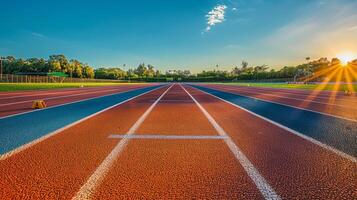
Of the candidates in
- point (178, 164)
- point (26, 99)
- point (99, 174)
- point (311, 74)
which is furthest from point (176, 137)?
point (311, 74)

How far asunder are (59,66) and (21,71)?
587 inches

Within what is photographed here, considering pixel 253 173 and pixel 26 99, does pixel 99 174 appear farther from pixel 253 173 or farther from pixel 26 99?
pixel 26 99

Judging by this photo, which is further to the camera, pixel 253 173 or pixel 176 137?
pixel 176 137

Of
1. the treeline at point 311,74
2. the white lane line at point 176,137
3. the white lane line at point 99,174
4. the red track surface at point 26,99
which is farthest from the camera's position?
the treeline at point 311,74

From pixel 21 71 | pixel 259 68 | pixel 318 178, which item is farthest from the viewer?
pixel 259 68

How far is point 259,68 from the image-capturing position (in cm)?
19112

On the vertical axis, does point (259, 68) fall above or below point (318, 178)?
above

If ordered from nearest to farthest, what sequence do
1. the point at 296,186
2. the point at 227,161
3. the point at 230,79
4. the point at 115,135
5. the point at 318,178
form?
the point at 296,186, the point at 318,178, the point at 227,161, the point at 115,135, the point at 230,79

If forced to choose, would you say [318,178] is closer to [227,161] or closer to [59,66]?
[227,161]

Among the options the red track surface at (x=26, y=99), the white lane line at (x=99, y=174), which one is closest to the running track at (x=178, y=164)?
the white lane line at (x=99, y=174)

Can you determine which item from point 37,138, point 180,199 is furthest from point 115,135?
point 180,199

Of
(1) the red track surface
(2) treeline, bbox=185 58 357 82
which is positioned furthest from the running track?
(2) treeline, bbox=185 58 357 82

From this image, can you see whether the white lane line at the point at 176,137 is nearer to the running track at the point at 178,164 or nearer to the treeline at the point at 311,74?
the running track at the point at 178,164

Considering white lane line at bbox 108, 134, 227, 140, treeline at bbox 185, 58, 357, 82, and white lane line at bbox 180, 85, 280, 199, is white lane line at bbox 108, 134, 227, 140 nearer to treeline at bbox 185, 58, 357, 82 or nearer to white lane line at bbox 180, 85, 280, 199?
white lane line at bbox 180, 85, 280, 199
